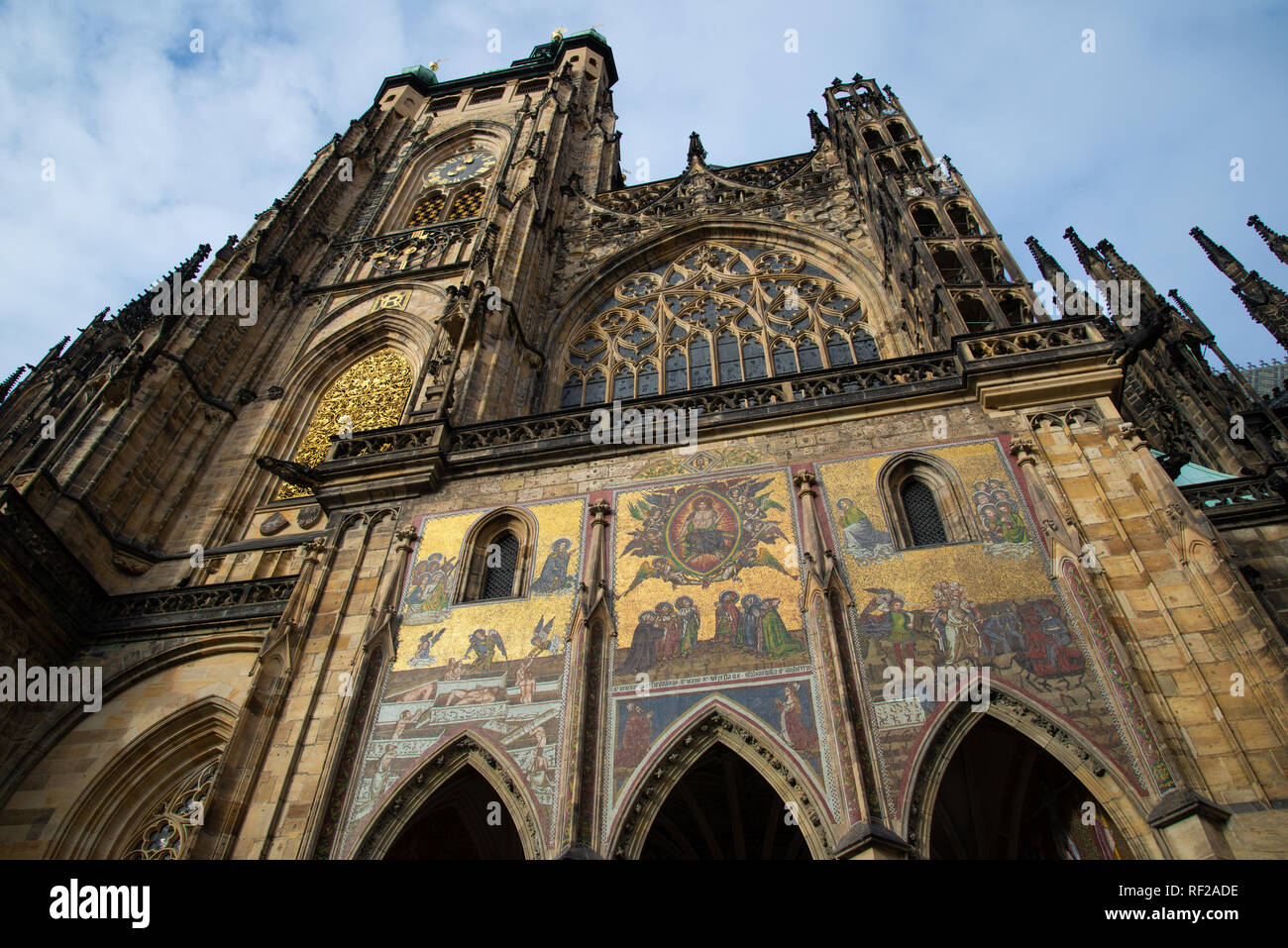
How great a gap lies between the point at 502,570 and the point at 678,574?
82.6 inches

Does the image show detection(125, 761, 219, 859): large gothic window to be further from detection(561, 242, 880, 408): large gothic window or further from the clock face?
the clock face

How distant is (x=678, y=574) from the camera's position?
8602 millimetres

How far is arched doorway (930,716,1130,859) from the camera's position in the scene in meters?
7.56

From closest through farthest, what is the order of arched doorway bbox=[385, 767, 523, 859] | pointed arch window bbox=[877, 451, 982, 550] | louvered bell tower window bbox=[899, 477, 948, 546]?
pointed arch window bbox=[877, 451, 982, 550]
louvered bell tower window bbox=[899, 477, 948, 546]
arched doorway bbox=[385, 767, 523, 859]

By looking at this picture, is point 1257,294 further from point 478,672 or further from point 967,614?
point 478,672

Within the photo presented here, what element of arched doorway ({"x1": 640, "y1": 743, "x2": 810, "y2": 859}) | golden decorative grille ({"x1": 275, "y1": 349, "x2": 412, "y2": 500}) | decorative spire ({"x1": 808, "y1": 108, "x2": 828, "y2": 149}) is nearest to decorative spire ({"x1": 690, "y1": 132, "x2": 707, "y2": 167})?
decorative spire ({"x1": 808, "y1": 108, "x2": 828, "y2": 149})

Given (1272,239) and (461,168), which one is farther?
(461,168)

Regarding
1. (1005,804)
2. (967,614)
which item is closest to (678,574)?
(967,614)

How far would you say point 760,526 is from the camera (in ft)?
28.8

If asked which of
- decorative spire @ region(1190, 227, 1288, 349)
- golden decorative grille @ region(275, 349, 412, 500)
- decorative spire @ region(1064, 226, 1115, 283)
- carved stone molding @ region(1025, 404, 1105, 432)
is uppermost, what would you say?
decorative spire @ region(1064, 226, 1115, 283)

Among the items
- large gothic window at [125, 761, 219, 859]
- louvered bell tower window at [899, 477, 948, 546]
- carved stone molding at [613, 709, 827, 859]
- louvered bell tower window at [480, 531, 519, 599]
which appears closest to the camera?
carved stone molding at [613, 709, 827, 859]

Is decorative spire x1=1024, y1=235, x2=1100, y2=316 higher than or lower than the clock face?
lower

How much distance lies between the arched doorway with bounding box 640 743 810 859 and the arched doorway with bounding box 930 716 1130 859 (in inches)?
66.3
